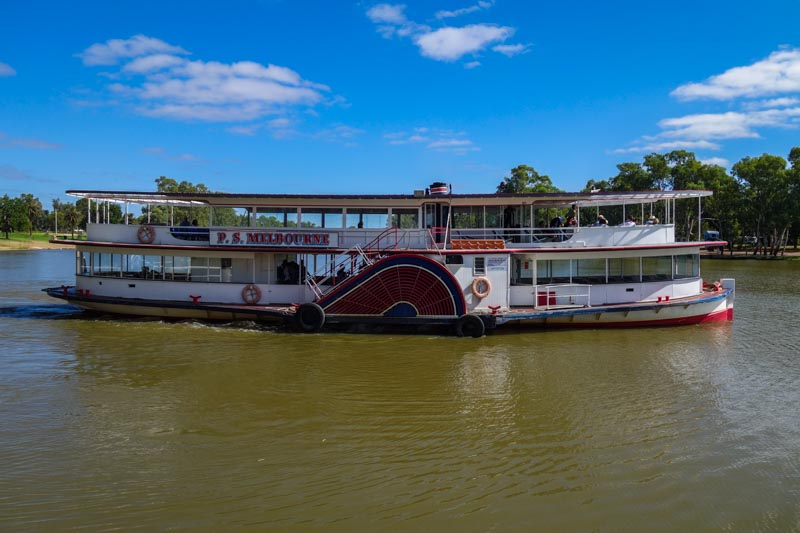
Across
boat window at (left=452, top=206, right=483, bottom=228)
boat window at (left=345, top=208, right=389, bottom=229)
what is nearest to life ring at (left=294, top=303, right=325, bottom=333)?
boat window at (left=345, top=208, right=389, bottom=229)

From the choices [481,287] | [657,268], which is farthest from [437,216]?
[657,268]

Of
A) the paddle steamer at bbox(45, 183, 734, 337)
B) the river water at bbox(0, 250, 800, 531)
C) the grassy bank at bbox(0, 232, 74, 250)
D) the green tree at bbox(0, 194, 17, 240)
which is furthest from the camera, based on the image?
the green tree at bbox(0, 194, 17, 240)

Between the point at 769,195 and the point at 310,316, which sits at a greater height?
the point at 769,195

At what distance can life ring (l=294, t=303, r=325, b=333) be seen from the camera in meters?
18.2

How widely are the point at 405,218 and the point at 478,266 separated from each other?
145 inches

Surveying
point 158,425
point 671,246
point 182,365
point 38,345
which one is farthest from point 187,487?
point 671,246

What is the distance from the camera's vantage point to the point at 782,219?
66562 millimetres

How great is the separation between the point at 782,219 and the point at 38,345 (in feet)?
258

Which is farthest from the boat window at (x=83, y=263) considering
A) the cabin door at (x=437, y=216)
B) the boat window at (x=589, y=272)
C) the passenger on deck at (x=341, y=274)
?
the boat window at (x=589, y=272)

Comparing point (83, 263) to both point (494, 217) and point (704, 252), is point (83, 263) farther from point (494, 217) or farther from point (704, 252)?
point (704, 252)

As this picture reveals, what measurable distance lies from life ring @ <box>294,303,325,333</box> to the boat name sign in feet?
9.11

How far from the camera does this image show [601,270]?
20.0 metres

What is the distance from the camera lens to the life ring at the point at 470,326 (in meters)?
17.9

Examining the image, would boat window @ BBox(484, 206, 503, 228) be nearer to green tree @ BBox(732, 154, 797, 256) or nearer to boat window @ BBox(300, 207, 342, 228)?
boat window @ BBox(300, 207, 342, 228)
